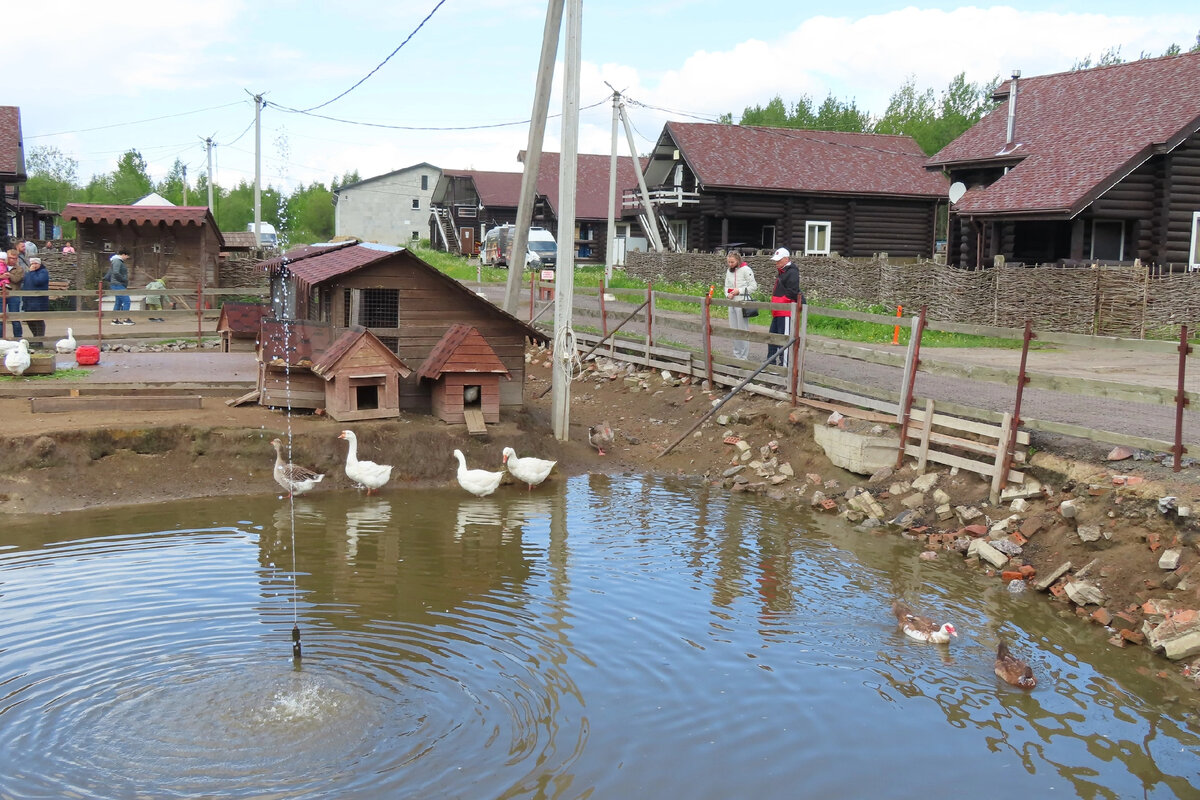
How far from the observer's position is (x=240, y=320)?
771 inches

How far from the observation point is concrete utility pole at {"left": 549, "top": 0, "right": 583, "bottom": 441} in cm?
1323

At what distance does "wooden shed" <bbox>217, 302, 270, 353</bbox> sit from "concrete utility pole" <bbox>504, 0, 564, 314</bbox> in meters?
6.03

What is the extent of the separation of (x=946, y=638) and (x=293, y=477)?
6915 millimetres

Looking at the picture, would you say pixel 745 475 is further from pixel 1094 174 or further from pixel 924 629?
pixel 1094 174

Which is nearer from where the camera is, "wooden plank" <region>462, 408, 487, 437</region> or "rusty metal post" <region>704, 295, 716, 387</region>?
"wooden plank" <region>462, 408, 487, 437</region>

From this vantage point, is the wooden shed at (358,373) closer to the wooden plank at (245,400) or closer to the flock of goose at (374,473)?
the flock of goose at (374,473)

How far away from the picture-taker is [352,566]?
9.43m

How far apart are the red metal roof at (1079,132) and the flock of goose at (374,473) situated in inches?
637

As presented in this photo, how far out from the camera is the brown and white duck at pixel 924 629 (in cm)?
769

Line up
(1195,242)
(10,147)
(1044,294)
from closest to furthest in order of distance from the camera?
(1044,294) < (1195,242) < (10,147)

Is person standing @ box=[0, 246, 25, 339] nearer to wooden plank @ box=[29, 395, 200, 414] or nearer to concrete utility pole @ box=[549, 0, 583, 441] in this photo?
wooden plank @ box=[29, 395, 200, 414]

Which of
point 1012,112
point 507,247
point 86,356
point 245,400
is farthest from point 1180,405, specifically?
point 507,247

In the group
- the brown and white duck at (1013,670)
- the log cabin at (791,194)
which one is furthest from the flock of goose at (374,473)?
the log cabin at (791,194)

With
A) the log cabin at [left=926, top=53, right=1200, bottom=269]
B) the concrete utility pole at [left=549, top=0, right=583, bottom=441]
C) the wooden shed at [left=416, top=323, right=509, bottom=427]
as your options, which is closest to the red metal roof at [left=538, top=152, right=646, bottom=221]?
the log cabin at [left=926, top=53, right=1200, bottom=269]
